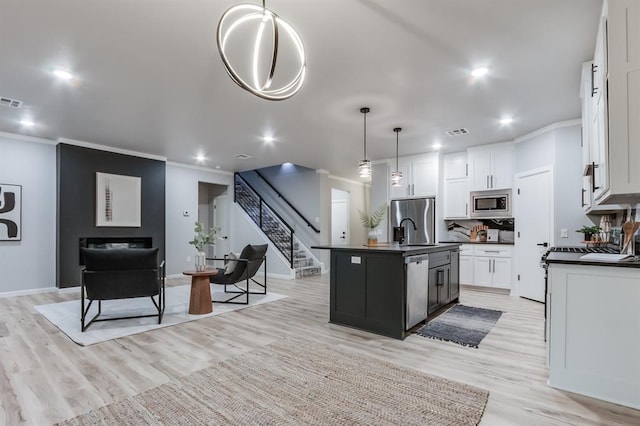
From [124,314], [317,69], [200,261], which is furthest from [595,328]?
[124,314]

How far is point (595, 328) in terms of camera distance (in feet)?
7.39

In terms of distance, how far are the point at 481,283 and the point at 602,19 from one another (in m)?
4.74

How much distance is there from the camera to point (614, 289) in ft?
7.21

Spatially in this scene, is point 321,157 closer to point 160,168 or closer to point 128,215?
point 160,168

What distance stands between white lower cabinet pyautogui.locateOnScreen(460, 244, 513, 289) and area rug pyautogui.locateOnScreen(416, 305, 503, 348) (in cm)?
148

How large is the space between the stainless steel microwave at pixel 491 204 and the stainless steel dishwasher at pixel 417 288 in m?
2.88

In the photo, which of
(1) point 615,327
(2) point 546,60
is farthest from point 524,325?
(2) point 546,60

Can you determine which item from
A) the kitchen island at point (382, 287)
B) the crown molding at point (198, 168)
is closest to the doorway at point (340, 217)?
the crown molding at point (198, 168)

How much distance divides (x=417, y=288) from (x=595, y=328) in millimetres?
1655

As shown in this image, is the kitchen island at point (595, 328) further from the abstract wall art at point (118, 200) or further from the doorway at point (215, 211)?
the doorway at point (215, 211)

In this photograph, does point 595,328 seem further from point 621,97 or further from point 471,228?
point 471,228

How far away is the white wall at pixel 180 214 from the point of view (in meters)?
7.54

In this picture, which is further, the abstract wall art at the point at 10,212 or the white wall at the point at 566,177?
the abstract wall art at the point at 10,212

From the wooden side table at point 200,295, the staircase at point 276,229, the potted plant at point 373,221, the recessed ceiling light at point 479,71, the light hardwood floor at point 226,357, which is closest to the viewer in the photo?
the light hardwood floor at point 226,357
